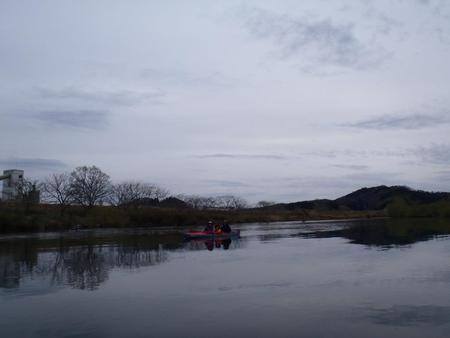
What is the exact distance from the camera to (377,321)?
436 inches

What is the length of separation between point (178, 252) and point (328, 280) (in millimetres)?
12907

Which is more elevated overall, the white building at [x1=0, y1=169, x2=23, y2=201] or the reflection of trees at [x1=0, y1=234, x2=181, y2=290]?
the white building at [x1=0, y1=169, x2=23, y2=201]

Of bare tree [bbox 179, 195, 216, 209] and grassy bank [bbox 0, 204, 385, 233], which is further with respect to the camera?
bare tree [bbox 179, 195, 216, 209]

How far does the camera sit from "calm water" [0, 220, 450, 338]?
10.7m

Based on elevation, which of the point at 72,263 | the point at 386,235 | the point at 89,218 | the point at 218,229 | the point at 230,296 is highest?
the point at 89,218

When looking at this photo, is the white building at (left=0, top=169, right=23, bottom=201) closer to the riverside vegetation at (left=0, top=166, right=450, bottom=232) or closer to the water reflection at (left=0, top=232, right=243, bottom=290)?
the riverside vegetation at (left=0, top=166, right=450, bottom=232)

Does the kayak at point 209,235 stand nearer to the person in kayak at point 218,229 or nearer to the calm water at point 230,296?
the person in kayak at point 218,229

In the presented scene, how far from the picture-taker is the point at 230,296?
46.6 ft

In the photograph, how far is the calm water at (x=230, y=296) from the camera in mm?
10703

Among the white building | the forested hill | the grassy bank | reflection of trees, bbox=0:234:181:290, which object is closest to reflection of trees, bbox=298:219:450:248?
reflection of trees, bbox=0:234:181:290

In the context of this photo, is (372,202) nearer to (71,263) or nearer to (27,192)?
(27,192)

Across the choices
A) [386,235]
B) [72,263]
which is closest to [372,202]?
[386,235]

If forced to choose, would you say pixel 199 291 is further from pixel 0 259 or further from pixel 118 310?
pixel 0 259

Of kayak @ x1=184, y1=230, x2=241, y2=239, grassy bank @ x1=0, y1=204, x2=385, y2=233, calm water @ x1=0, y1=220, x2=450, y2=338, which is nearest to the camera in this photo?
calm water @ x1=0, y1=220, x2=450, y2=338
